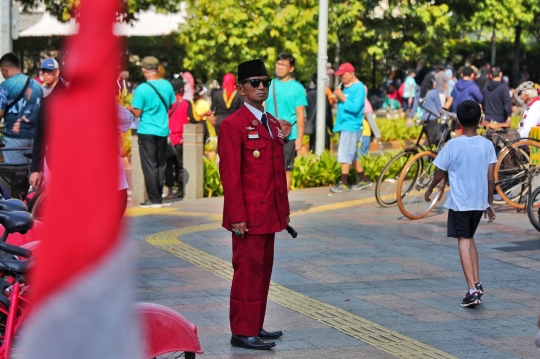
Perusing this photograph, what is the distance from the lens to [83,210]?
1653 millimetres

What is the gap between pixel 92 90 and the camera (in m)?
1.67

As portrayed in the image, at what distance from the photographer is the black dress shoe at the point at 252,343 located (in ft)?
19.6

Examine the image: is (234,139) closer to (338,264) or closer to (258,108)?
(258,108)

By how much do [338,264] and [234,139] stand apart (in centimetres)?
303

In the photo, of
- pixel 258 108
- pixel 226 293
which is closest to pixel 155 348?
pixel 258 108

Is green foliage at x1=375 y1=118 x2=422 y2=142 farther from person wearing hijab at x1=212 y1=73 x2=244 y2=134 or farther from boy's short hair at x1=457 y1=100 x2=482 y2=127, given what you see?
boy's short hair at x1=457 y1=100 x2=482 y2=127

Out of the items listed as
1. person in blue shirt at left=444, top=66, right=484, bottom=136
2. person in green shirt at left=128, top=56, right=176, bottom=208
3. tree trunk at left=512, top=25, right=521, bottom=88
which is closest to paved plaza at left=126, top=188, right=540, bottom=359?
person in green shirt at left=128, top=56, right=176, bottom=208

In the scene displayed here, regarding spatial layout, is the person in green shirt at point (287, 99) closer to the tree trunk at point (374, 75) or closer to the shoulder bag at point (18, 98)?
the shoulder bag at point (18, 98)

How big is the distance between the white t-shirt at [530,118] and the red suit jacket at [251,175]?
6.53m

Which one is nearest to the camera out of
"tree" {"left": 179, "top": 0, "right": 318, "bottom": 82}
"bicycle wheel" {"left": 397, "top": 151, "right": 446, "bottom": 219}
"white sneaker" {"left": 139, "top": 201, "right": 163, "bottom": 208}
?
"bicycle wheel" {"left": 397, "top": 151, "right": 446, "bottom": 219}

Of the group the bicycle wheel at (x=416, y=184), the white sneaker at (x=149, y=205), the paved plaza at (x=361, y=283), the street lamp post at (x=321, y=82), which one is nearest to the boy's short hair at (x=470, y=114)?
the paved plaza at (x=361, y=283)

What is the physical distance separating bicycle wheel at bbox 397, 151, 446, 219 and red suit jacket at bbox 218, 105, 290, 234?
5.30 m

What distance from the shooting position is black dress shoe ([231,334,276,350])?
5973 millimetres

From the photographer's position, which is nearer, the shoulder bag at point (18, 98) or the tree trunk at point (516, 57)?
the shoulder bag at point (18, 98)
